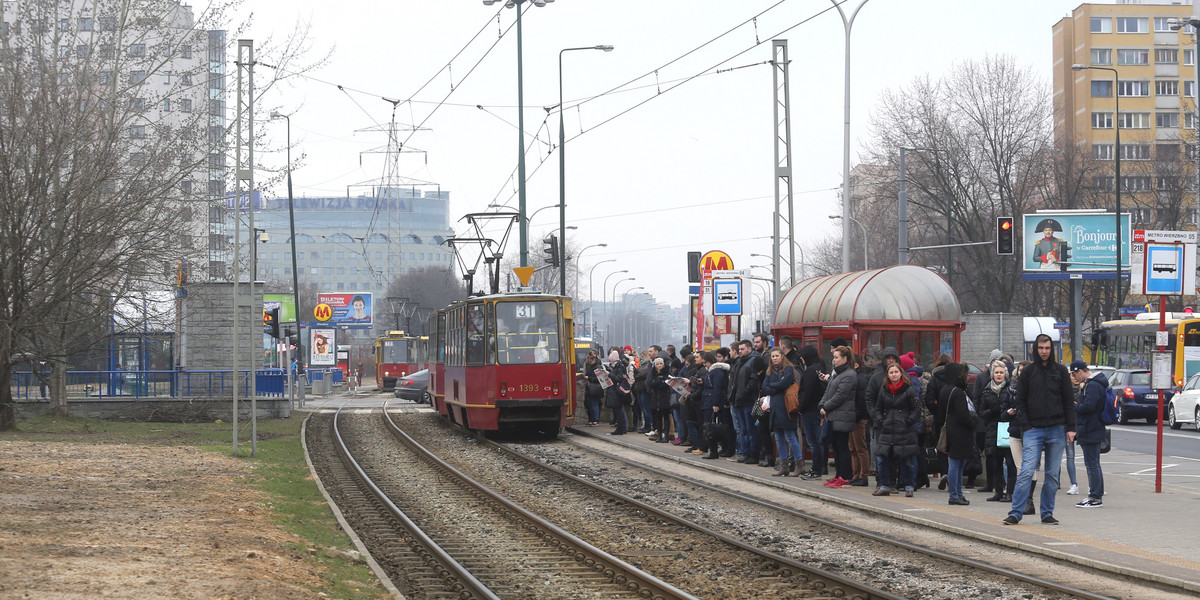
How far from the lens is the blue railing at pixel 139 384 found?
3281 cm

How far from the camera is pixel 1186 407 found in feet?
106

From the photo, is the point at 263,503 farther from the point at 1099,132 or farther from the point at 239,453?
the point at 1099,132

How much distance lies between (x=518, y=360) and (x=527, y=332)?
2.10ft

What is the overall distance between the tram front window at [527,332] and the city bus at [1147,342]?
17.3 m

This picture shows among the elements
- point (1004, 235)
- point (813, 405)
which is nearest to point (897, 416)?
point (813, 405)

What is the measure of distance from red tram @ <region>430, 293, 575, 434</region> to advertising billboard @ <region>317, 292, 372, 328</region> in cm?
5463

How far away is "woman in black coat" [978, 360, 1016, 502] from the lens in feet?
47.4

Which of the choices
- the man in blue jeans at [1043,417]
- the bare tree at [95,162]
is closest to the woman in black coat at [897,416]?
the man in blue jeans at [1043,417]

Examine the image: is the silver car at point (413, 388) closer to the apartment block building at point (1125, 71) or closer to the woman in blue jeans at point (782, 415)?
the woman in blue jeans at point (782, 415)

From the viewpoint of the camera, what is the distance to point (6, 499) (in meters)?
13.7

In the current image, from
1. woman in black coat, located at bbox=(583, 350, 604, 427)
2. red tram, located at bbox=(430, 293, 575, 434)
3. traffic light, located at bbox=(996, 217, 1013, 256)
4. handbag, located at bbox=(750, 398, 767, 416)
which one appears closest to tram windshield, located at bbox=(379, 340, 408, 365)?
traffic light, located at bbox=(996, 217, 1013, 256)

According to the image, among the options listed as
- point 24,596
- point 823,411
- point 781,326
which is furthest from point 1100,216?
point 24,596

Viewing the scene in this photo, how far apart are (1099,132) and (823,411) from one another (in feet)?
300

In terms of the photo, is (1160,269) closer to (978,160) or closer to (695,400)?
(695,400)
